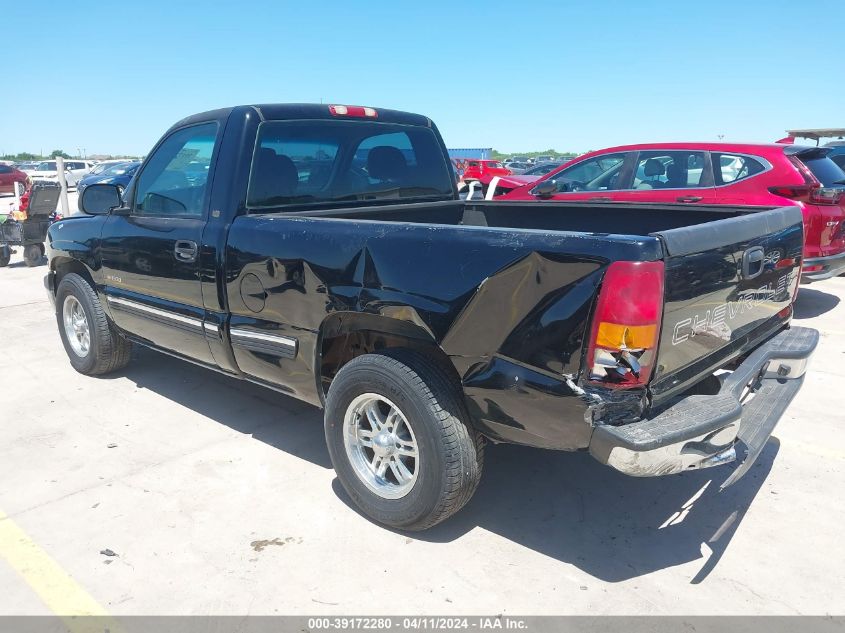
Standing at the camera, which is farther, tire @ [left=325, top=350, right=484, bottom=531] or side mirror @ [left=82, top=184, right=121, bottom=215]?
side mirror @ [left=82, top=184, right=121, bottom=215]

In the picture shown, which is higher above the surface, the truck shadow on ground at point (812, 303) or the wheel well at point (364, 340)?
the wheel well at point (364, 340)

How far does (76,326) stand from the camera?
5.29 meters

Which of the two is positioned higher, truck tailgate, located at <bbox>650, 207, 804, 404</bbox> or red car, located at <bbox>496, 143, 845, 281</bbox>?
red car, located at <bbox>496, 143, 845, 281</bbox>

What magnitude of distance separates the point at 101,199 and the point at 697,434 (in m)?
4.06

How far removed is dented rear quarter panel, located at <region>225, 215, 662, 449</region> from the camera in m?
2.30

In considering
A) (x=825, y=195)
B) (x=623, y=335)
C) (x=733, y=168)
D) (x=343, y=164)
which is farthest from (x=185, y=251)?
(x=825, y=195)

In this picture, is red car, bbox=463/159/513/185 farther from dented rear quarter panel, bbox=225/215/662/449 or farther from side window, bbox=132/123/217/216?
dented rear quarter panel, bbox=225/215/662/449

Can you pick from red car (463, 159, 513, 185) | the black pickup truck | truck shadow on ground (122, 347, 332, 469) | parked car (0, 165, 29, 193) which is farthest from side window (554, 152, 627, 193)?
parked car (0, 165, 29, 193)

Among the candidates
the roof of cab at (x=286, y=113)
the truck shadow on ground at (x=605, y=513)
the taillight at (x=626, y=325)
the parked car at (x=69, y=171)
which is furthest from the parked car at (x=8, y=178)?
the taillight at (x=626, y=325)

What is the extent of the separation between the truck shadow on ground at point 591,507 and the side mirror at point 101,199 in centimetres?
172

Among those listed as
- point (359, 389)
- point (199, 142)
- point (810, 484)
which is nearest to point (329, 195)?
point (199, 142)

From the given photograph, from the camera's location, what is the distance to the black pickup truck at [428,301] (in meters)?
2.31

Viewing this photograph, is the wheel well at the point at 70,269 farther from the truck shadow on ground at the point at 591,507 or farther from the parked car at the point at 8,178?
the parked car at the point at 8,178

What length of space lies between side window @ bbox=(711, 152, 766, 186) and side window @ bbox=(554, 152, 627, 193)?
101 cm
